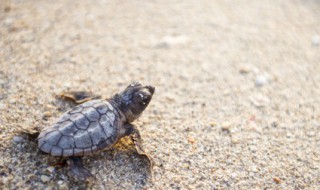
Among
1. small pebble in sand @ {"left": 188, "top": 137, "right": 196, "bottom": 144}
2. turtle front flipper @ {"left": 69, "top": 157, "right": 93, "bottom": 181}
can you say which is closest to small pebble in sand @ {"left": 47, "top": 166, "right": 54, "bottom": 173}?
turtle front flipper @ {"left": 69, "top": 157, "right": 93, "bottom": 181}

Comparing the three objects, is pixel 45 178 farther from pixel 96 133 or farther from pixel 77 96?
pixel 77 96

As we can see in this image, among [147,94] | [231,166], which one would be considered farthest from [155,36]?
[231,166]

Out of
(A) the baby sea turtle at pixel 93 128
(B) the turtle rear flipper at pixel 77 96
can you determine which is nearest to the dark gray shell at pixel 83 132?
(A) the baby sea turtle at pixel 93 128

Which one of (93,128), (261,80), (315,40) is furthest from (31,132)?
(315,40)

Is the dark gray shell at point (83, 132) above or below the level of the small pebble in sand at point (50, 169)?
above

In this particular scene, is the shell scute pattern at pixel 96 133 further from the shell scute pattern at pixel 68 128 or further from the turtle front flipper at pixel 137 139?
the turtle front flipper at pixel 137 139

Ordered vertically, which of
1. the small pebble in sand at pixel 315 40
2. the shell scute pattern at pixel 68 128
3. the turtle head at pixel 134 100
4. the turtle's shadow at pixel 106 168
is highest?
the shell scute pattern at pixel 68 128

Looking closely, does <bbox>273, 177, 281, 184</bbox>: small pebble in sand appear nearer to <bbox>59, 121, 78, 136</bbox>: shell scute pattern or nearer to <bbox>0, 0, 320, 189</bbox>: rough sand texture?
<bbox>0, 0, 320, 189</bbox>: rough sand texture

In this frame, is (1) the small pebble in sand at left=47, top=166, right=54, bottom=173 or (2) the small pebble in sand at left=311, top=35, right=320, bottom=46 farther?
(2) the small pebble in sand at left=311, top=35, right=320, bottom=46
